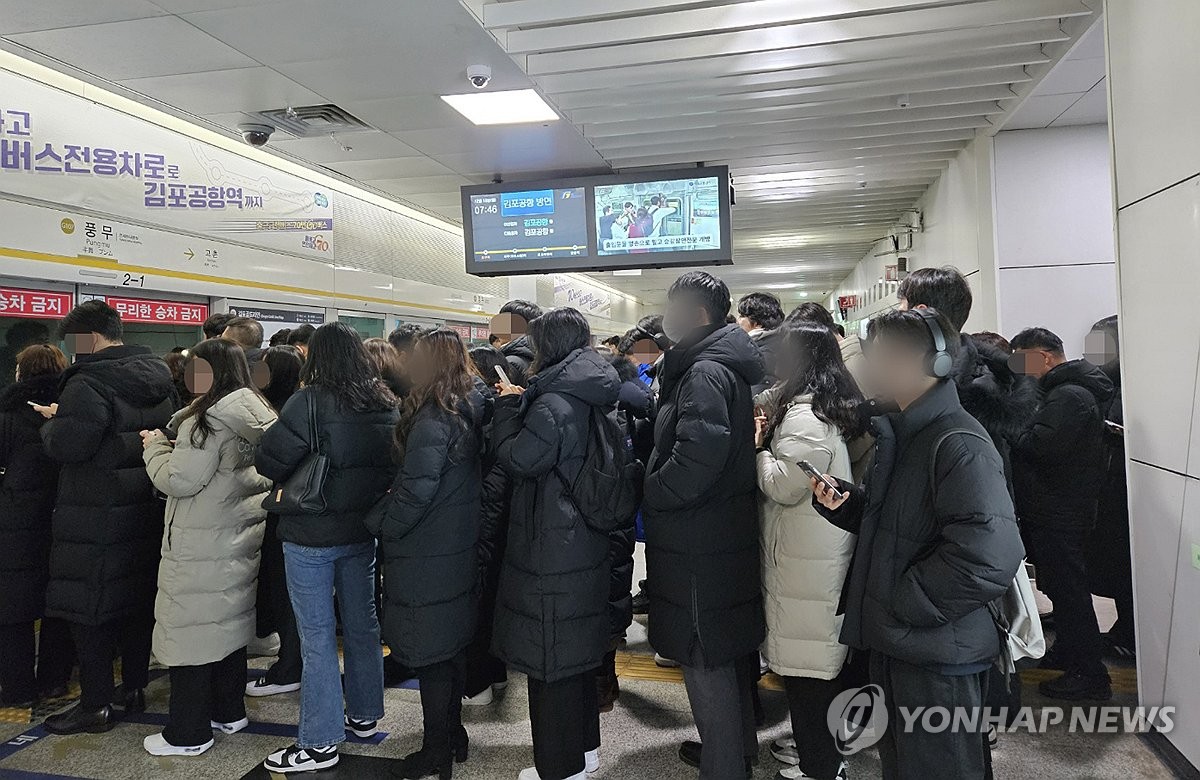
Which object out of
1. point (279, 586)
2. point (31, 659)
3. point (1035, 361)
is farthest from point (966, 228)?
point (31, 659)

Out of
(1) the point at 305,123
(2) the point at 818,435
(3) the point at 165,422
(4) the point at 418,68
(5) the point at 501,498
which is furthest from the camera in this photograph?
(1) the point at 305,123

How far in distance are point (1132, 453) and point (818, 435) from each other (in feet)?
5.41

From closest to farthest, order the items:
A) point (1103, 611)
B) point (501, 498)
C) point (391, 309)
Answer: point (501, 498)
point (1103, 611)
point (391, 309)

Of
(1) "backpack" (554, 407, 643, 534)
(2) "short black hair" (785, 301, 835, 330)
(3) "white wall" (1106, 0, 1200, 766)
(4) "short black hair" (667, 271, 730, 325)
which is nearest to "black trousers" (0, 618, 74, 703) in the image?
(1) "backpack" (554, 407, 643, 534)

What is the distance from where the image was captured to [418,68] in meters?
4.03

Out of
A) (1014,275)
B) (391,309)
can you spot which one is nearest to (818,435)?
(1014,275)

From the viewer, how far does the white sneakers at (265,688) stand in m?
3.33

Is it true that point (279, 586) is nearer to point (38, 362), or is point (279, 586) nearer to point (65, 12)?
point (38, 362)

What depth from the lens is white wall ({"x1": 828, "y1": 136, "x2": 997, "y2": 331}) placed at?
17.3ft

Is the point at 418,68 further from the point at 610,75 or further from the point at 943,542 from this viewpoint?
the point at 943,542

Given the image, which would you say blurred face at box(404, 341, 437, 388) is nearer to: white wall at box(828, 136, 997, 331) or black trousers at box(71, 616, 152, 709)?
black trousers at box(71, 616, 152, 709)

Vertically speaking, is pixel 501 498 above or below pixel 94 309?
below

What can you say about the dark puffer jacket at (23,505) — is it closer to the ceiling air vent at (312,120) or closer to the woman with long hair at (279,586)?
the woman with long hair at (279,586)

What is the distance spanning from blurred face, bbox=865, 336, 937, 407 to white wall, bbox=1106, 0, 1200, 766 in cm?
142
